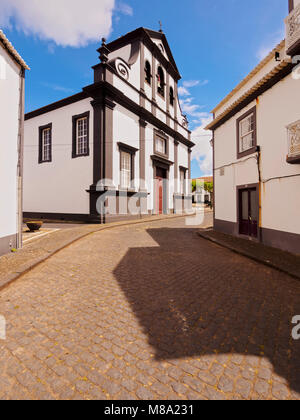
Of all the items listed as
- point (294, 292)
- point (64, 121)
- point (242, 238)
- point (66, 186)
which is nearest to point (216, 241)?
point (242, 238)

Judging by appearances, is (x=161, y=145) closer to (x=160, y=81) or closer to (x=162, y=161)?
(x=162, y=161)

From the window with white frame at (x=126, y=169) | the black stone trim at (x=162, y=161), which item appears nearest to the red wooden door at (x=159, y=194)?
the black stone trim at (x=162, y=161)

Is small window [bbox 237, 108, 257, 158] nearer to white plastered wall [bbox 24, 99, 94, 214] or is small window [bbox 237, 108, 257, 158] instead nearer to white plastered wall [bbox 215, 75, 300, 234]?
white plastered wall [bbox 215, 75, 300, 234]

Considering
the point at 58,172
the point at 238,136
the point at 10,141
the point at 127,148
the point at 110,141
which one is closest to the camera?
the point at 10,141

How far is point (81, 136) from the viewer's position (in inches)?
605

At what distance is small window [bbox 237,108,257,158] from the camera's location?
8500 millimetres

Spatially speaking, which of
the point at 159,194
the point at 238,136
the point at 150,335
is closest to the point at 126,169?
the point at 159,194

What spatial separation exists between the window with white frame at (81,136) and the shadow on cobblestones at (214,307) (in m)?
11.9

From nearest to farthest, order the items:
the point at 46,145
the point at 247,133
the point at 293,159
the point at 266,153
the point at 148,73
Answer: the point at 293,159 < the point at 266,153 < the point at 247,133 < the point at 46,145 < the point at 148,73

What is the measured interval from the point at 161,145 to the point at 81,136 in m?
8.44

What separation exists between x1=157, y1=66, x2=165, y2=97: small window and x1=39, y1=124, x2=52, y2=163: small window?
11.2 m

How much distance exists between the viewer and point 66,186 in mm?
15828

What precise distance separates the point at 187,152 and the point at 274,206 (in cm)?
2021

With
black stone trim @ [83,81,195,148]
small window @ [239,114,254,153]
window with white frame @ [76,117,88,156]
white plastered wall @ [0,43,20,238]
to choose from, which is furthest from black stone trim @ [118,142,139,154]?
white plastered wall @ [0,43,20,238]
